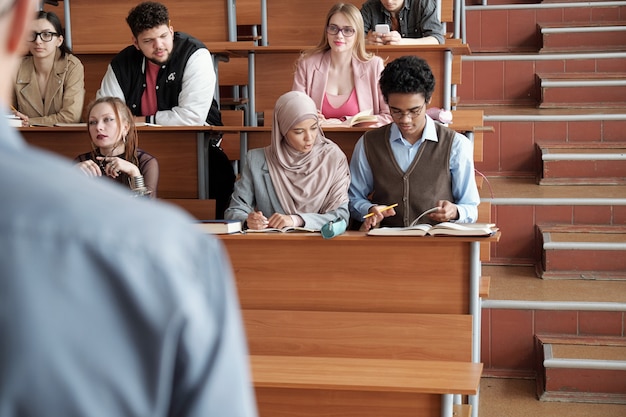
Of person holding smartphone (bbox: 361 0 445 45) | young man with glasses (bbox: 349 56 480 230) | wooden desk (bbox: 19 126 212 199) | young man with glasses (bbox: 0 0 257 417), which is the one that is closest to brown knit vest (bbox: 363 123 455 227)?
young man with glasses (bbox: 349 56 480 230)

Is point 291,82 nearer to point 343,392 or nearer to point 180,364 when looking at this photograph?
point 343,392

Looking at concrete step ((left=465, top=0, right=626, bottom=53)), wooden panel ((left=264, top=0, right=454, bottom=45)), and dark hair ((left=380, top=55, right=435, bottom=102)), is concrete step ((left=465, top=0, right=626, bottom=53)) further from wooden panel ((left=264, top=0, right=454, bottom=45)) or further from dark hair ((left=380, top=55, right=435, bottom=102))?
dark hair ((left=380, top=55, right=435, bottom=102))

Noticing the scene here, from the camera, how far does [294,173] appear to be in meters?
3.17

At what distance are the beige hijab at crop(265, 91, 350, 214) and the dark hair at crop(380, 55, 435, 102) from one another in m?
0.27

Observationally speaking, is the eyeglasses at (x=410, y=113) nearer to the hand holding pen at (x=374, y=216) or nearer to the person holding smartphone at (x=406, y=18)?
the hand holding pen at (x=374, y=216)

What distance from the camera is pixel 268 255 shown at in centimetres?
272

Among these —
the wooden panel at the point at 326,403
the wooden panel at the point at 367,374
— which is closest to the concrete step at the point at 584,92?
the wooden panel at the point at 367,374

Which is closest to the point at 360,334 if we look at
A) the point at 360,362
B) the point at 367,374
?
A: the point at 360,362

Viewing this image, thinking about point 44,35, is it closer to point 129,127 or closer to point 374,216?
point 129,127

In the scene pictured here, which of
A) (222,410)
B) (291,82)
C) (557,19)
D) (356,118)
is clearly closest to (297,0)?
(291,82)

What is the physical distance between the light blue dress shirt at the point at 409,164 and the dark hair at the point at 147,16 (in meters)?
1.03

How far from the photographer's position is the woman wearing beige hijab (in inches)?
122

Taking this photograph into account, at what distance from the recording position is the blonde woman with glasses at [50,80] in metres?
3.89

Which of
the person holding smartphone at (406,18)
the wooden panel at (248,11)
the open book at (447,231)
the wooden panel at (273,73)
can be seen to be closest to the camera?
the open book at (447,231)
